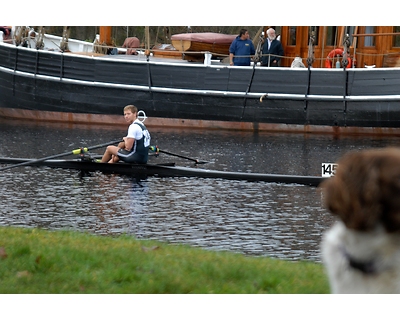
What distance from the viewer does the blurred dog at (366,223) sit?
252 cm

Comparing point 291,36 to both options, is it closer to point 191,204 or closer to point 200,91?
point 200,91

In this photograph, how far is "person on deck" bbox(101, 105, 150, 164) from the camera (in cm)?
1446

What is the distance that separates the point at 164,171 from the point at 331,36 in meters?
13.0

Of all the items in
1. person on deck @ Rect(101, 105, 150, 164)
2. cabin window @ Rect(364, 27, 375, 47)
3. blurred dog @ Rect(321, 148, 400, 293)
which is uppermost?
cabin window @ Rect(364, 27, 375, 47)

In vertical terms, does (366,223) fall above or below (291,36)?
below

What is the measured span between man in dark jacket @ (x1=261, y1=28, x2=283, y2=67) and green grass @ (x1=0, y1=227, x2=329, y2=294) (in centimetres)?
1862

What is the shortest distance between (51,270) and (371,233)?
379cm

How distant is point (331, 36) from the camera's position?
26297 mm

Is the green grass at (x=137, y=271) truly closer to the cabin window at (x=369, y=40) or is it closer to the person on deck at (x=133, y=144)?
the person on deck at (x=133, y=144)

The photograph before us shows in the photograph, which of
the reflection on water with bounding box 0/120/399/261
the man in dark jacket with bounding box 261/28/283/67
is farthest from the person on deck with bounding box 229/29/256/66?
the reflection on water with bounding box 0/120/399/261

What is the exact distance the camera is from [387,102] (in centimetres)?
2423

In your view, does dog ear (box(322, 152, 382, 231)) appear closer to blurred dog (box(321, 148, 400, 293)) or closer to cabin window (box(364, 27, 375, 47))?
blurred dog (box(321, 148, 400, 293))

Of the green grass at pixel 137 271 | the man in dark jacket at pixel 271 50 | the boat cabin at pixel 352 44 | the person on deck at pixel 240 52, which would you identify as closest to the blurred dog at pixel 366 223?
the green grass at pixel 137 271

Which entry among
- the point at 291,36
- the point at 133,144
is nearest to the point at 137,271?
the point at 133,144
